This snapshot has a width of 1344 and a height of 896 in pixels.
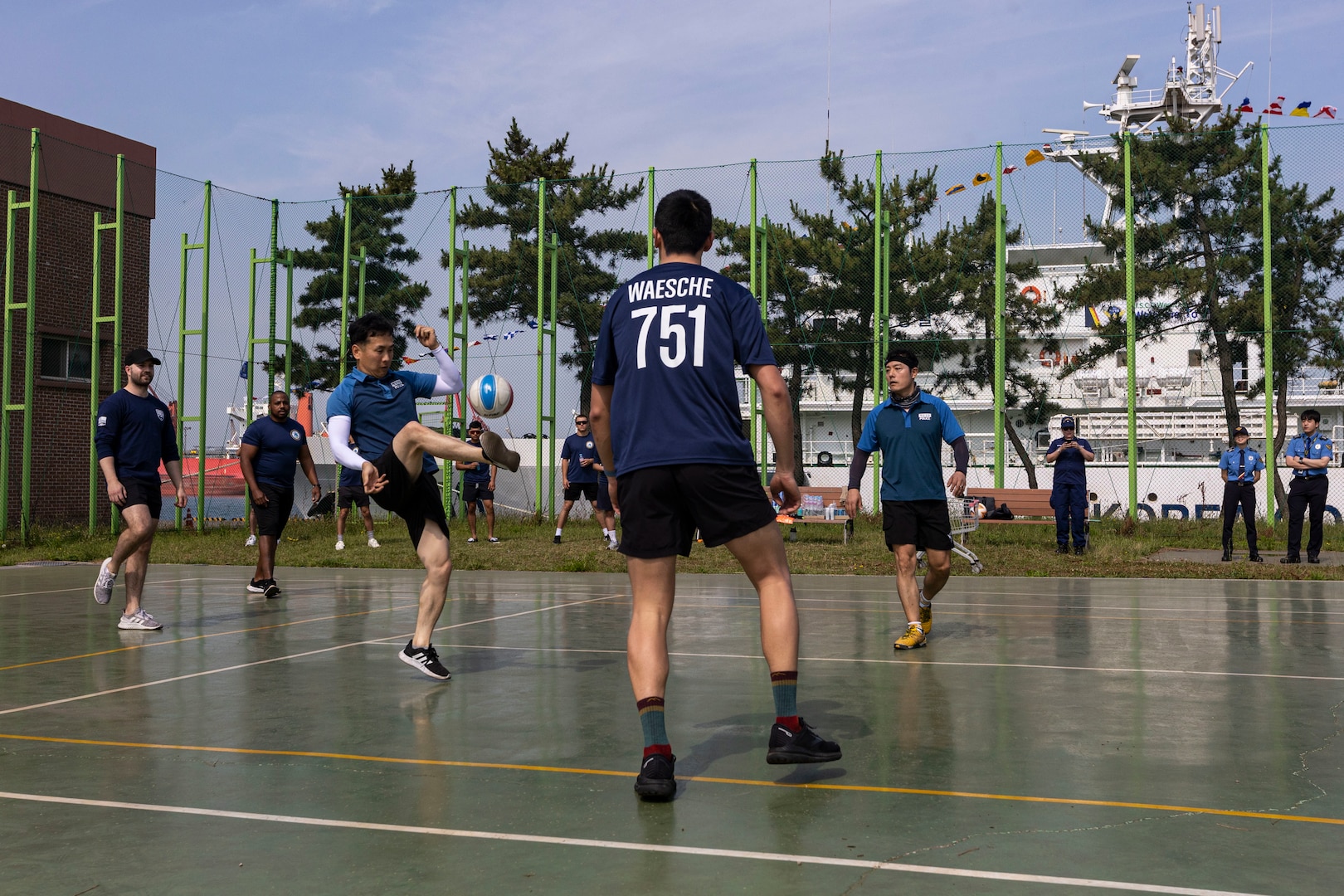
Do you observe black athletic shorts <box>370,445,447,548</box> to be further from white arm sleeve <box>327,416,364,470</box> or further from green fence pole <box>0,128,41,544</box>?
green fence pole <box>0,128,41,544</box>

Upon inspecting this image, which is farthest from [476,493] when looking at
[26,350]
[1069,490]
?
[1069,490]

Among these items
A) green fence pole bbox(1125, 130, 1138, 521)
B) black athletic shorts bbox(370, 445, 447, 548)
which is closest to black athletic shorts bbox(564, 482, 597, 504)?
green fence pole bbox(1125, 130, 1138, 521)

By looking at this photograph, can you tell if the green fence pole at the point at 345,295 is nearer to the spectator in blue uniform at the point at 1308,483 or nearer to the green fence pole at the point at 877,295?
the green fence pole at the point at 877,295

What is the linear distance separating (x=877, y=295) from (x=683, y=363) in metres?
19.4

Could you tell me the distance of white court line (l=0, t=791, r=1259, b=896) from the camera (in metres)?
3.02

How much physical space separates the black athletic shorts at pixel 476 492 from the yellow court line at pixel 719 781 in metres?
14.8

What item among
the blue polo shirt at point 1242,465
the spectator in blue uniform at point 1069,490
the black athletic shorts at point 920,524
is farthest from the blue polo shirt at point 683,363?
the blue polo shirt at point 1242,465

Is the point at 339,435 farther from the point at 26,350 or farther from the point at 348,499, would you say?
the point at 26,350

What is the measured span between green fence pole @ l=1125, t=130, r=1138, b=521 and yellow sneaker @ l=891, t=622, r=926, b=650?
45.2 ft

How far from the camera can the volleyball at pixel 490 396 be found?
12.3 m

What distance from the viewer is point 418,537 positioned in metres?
6.95

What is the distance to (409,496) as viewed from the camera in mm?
6789

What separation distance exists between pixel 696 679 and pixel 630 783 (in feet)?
7.49

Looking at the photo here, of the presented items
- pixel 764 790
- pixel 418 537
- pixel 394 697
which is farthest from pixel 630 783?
pixel 418 537
